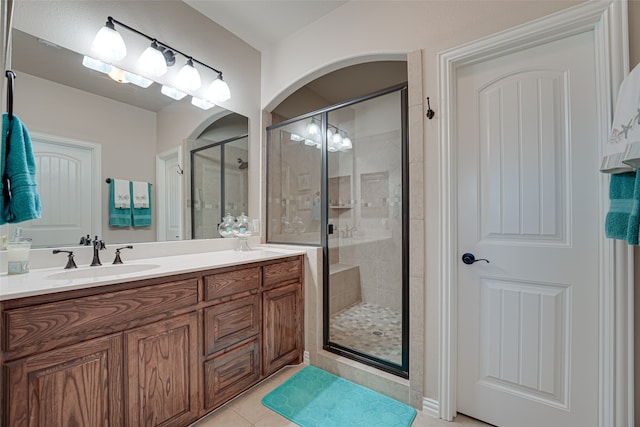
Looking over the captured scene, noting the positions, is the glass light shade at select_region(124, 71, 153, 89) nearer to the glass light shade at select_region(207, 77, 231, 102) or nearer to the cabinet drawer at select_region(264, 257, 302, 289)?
the glass light shade at select_region(207, 77, 231, 102)

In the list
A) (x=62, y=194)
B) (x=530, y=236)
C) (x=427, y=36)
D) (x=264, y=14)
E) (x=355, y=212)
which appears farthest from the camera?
(x=355, y=212)

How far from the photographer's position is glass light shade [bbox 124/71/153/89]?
1.81m

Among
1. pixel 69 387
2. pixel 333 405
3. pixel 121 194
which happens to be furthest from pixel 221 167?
pixel 333 405

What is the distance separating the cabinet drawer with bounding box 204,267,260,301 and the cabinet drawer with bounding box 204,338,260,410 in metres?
0.35

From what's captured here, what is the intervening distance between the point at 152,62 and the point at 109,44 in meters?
→ 0.25

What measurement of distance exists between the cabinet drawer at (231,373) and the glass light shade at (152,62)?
190cm

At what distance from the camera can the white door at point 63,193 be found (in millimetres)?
1474

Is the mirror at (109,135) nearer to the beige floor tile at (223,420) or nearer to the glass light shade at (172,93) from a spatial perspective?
the glass light shade at (172,93)

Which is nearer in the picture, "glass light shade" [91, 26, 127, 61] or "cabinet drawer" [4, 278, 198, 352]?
"cabinet drawer" [4, 278, 198, 352]

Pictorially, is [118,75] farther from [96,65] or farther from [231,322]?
[231,322]

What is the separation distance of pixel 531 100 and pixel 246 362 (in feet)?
7.19

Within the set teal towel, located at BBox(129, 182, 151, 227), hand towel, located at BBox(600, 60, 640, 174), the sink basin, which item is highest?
hand towel, located at BBox(600, 60, 640, 174)

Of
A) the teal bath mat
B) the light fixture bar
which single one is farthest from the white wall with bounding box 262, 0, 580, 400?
the light fixture bar

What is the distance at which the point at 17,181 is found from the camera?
1.16 meters
